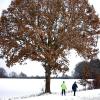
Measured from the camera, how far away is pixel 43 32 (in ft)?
172

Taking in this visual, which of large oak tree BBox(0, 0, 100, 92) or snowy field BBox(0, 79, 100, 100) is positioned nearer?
snowy field BBox(0, 79, 100, 100)

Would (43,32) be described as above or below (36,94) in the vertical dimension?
above

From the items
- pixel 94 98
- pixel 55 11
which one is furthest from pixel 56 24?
pixel 94 98

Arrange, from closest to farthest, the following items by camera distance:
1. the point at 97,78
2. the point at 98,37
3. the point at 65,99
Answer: the point at 65,99
the point at 98,37
the point at 97,78

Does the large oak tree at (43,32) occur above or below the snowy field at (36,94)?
above

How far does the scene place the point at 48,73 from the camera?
55938mm

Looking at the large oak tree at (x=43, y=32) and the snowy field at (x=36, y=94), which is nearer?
the snowy field at (x=36, y=94)

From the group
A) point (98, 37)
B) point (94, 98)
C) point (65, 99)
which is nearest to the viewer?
point (65, 99)

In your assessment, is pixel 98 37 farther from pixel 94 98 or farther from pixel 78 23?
pixel 94 98

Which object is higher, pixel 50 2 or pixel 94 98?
pixel 50 2

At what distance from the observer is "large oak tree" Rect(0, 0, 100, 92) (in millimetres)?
53062

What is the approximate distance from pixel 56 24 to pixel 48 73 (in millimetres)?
6332

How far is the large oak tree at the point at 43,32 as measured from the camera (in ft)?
174

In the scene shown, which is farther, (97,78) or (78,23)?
(97,78)
